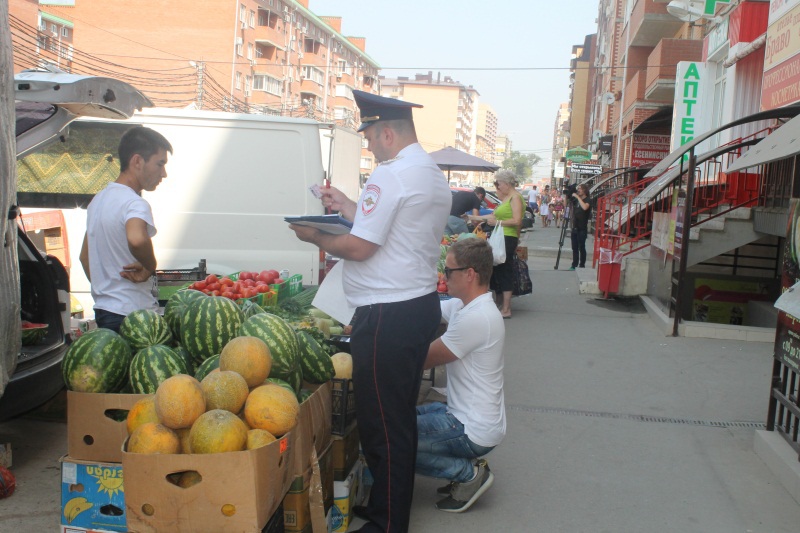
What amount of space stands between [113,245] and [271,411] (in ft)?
6.17

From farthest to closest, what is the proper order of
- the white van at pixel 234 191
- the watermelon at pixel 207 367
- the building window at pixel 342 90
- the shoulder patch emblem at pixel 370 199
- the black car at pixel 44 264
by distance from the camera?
the building window at pixel 342 90 < the white van at pixel 234 191 < the black car at pixel 44 264 < the watermelon at pixel 207 367 < the shoulder patch emblem at pixel 370 199

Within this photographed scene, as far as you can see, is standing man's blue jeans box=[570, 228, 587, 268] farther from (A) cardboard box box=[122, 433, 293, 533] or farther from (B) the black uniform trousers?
(A) cardboard box box=[122, 433, 293, 533]

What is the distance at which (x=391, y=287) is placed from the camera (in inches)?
147

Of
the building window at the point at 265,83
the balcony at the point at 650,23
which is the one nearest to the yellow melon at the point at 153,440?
the balcony at the point at 650,23

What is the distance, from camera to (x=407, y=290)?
3762 mm

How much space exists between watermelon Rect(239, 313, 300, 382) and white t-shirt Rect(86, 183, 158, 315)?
3.47 ft

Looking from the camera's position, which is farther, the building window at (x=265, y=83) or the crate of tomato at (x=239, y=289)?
the building window at (x=265, y=83)

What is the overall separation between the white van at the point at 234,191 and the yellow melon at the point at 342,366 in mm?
3079

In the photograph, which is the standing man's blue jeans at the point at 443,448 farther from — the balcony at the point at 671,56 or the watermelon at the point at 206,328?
the balcony at the point at 671,56

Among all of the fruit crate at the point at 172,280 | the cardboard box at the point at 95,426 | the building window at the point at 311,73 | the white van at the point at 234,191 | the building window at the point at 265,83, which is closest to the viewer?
the cardboard box at the point at 95,426

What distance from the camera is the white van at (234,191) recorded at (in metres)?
7.33

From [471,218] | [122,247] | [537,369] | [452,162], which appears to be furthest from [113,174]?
[452,162]

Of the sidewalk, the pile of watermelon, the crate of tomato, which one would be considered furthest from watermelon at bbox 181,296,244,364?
the crate of tomato

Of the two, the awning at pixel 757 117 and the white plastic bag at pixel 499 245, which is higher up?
the awning at pixel 757 117
